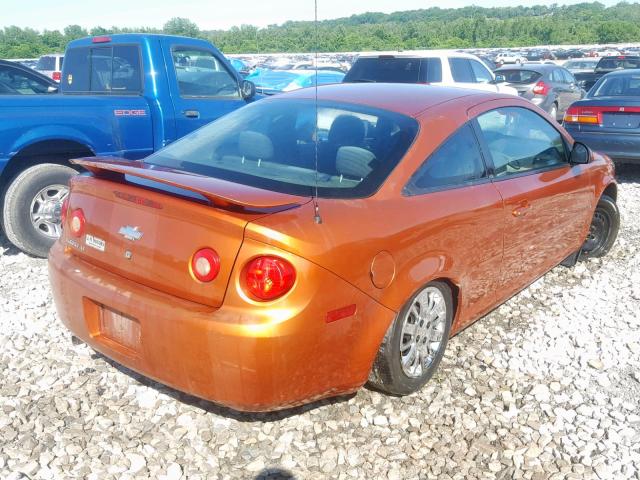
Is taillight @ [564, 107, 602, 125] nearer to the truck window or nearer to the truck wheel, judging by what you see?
the truck window

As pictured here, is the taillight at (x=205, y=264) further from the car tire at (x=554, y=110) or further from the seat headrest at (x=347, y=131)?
the car tire at (x=554, y=110)

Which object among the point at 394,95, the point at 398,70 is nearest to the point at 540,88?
the point at 398,70

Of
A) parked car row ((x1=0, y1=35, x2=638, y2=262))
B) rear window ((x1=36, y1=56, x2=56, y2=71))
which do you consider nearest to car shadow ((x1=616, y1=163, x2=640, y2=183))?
parked car row ((x1=0, y1=35, x2=638, y2=262))

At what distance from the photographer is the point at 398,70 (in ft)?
35.9

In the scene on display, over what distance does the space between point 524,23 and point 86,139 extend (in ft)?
264

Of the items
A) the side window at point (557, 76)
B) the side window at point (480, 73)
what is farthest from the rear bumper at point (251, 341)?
the side window at point (557, 76)

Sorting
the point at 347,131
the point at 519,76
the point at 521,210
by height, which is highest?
the point at 347,131

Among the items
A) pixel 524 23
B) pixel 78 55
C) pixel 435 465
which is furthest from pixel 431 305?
pixel 524 23

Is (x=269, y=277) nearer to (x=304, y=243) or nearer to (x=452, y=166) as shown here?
(x=304, y=243)

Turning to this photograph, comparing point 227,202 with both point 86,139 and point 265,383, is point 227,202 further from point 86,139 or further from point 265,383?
point 86,139

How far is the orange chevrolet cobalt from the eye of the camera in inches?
98.7

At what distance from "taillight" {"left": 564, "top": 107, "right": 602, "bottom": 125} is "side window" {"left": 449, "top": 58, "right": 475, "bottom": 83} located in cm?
311

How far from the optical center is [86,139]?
5336 millimetres

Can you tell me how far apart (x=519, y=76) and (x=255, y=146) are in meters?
12.9
